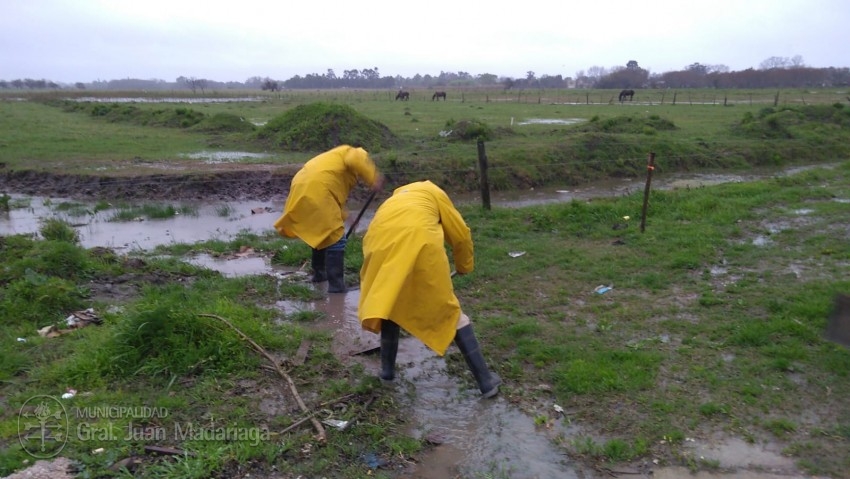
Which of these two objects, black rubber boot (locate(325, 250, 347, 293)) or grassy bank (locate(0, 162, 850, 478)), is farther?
black rubber boot (locate(325, 250, 347, 293))

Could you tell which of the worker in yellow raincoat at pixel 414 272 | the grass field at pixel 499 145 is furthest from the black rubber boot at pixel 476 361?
the grass field at pixel 499 145

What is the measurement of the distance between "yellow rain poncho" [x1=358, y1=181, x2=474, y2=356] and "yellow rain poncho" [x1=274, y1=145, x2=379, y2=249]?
7.15 ft

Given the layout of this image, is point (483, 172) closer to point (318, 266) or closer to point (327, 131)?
point (318, 266)

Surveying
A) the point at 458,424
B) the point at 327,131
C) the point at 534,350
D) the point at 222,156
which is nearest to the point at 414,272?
the point at 458,424

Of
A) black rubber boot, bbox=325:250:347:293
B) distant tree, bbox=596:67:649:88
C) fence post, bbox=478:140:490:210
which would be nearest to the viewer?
black rubber boot, bbox=325:250:347:293

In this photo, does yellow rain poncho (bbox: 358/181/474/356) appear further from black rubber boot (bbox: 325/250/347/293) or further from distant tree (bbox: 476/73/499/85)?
distant tree (bbox: 476/73/499/85)

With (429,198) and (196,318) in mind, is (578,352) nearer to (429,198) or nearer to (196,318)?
(429,198)

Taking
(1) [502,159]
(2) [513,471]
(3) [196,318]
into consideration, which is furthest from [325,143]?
(2) [513,471]

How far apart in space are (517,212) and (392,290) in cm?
642

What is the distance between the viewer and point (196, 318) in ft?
16.1

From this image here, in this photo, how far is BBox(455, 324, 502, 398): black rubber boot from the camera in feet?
14.7

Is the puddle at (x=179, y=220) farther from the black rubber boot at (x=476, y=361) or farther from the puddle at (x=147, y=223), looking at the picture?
the black rubber boot at (x=476, y=361)

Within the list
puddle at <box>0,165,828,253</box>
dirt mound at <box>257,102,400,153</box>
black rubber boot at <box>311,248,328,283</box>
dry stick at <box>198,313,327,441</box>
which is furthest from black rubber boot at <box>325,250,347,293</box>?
dirt mound at <box>257,102,400,153</box>

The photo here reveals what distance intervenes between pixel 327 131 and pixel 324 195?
1171 cm
